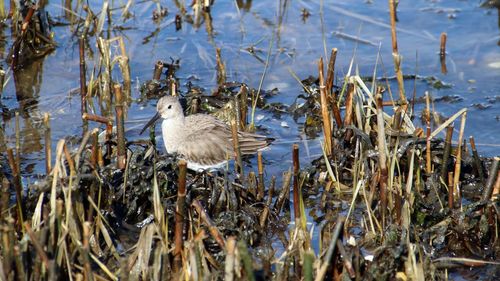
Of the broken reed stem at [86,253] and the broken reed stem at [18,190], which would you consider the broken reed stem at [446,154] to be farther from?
the broken reed stem at [18,190]

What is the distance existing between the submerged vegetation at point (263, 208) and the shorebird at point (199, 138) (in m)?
0.22

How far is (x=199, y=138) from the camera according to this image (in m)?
7.18

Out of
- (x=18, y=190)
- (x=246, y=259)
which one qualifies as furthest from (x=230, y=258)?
(x=18, y=190)

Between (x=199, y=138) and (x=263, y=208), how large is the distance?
1.17m

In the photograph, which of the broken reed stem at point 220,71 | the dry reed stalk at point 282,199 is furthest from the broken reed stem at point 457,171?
the broken reed stem at point 220,71

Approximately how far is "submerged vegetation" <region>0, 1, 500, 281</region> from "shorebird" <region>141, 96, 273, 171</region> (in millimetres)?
225

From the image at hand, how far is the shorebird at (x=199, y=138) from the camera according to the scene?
7.06 m

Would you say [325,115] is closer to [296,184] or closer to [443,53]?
[296,184]

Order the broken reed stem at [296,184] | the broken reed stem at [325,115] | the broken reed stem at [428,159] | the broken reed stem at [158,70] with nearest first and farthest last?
the broken reed stem at [296,184]
the broken reed stem at [428,159]
the broken reed stem at [325,115]
the broken reed stem at [158,70]

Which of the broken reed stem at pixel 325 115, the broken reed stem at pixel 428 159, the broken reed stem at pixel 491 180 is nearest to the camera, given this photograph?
the broken reed stem at pixel 491 180

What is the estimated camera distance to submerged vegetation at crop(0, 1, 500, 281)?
191 inches

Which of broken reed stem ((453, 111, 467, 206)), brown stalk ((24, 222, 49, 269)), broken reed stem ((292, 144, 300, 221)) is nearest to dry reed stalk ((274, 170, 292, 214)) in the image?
broken reed stem ((292, 144, 300, 221))

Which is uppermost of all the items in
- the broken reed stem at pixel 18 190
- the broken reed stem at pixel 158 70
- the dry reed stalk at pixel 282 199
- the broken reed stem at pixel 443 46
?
the broken reed stem at pixel 443 46

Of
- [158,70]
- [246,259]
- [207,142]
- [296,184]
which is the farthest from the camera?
[158,70]
